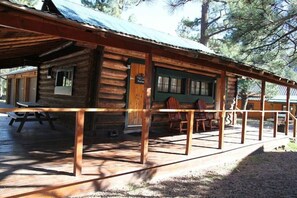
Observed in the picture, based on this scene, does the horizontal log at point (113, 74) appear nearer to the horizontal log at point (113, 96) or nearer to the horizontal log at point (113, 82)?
the horizontal log at point (113, 82)

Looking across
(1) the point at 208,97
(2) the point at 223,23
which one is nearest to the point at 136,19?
(2) the point at 223,23

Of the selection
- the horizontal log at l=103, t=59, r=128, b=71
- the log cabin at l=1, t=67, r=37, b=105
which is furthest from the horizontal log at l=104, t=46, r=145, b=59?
the log cabin at l=1, t=67, r=37, b=105

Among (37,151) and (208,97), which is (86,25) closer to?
(37,151)

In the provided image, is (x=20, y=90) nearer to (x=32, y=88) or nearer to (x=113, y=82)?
(x=32, y=88)

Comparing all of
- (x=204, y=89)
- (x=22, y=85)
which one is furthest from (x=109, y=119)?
(x=22, y=85)

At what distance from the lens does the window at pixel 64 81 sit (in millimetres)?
8173

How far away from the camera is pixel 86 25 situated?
3.42 m

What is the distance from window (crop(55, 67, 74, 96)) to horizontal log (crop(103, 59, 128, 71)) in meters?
1.33

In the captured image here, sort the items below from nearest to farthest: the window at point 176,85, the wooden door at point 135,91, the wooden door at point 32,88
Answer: the wooden door at point 135,91
the window at point 176,85
the wooden door at point 32,88

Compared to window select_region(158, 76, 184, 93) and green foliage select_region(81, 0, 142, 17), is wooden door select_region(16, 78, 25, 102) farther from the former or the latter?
window select_region(158, 76, 184, 93)

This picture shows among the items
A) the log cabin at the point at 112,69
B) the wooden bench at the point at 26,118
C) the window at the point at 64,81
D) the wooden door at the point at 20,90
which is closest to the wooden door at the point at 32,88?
the wooden door at the point at 20,90

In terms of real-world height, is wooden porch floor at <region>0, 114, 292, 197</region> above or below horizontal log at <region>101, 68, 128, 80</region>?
below

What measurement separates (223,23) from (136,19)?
8633mm

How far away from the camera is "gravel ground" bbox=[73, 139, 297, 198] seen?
4.25 metres
